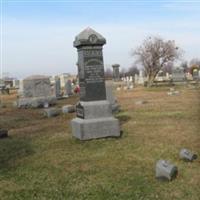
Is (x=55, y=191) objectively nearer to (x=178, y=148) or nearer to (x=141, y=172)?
(x=141, y=172)

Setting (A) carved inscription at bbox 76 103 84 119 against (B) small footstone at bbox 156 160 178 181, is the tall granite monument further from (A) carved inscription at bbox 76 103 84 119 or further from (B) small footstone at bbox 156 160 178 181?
(B) small footstone at bbox 156 160 178 181

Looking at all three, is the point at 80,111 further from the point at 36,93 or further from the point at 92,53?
the point at 36,93

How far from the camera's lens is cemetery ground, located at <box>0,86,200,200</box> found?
616cm

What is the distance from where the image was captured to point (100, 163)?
25.6ft

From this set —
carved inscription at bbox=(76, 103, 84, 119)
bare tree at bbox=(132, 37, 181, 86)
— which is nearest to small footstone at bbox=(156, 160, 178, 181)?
carved inscription at bbox=(76, 103, 84, 119)

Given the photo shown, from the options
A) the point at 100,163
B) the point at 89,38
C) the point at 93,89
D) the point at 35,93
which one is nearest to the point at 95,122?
the point at 93,89

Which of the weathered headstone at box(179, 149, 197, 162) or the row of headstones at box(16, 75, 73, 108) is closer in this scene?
the weathered headstone at box(179, 149, 197, 162)

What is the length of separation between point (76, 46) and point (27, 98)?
1182cm

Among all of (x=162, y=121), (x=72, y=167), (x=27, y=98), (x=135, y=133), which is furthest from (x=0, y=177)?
(x=27, y=98)

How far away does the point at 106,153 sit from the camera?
8586 millimetres

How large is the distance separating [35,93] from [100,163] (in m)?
14.9

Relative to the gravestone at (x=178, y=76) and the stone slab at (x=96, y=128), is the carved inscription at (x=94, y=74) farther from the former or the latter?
the gravestone at (x=178, y=76)

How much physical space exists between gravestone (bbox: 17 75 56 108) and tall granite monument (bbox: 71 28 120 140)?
11299mm

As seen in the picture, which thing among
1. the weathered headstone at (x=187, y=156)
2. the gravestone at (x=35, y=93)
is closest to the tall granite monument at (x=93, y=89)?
the weathered headstone at (x=187, y=156)
